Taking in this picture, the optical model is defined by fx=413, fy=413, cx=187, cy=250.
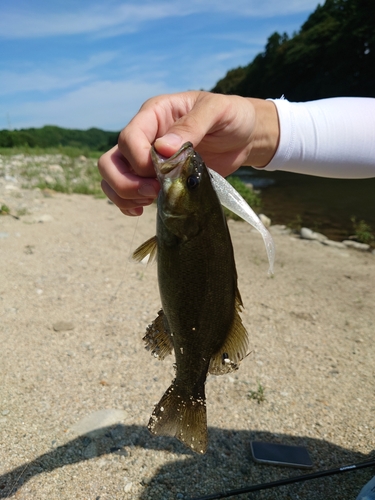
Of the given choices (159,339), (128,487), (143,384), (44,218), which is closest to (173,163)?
(159,339)

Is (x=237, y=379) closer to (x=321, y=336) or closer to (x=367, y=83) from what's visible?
(x=321, y=336)

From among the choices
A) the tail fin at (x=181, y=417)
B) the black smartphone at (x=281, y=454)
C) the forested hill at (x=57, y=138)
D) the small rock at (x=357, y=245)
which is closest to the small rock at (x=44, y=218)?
the small rock at (x=357, y=245)

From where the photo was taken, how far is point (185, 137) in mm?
1913

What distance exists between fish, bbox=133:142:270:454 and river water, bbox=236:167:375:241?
29.1ft

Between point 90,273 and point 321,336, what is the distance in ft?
11.2

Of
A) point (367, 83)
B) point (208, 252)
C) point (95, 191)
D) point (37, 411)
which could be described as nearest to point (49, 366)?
point (37, 411)

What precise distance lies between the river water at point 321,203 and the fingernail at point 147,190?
29.4 feet

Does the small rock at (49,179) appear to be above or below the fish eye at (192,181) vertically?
below

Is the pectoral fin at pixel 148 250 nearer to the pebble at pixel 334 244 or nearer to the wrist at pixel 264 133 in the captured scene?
the wrist at pixel 264 133

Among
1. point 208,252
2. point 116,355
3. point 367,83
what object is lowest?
point 116,355

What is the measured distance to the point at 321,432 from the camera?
11.2 ft

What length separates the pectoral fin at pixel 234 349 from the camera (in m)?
1.97

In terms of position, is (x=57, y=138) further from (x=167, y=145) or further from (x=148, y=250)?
(x=167, y=145)

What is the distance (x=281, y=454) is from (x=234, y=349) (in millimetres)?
1643
